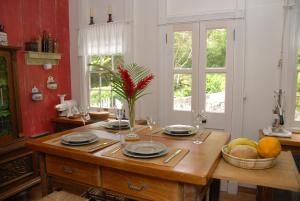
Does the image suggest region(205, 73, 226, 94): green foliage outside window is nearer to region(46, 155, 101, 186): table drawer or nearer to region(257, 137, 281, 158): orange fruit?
region(257, 137, 281, 158): orange fruit

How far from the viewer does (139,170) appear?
125cm

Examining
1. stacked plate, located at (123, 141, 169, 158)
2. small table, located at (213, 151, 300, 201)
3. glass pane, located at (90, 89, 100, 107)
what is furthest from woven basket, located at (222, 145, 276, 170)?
glass pane, located at (90, 89, 100, 107)

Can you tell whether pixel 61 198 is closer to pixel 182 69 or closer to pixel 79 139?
pixel 79 139

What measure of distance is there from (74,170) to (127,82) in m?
0.69

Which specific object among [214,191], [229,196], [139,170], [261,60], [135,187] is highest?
[261,60]

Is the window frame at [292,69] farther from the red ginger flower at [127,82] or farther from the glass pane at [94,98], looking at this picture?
the glass pane at [94,98]

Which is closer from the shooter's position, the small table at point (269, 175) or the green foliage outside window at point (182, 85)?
the small table at point (269, 175)

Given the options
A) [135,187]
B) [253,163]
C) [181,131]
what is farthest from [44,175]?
[253,163]

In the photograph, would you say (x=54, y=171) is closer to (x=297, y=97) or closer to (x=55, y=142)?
(x=55, y=142)

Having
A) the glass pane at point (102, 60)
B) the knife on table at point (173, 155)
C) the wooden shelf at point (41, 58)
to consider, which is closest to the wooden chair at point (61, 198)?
the knife on table at point (173, 155)

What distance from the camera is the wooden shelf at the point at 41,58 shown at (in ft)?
10.3

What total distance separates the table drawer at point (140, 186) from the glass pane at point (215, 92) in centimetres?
186

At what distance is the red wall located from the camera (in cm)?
299

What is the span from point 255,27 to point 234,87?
→ 2.33 feet
